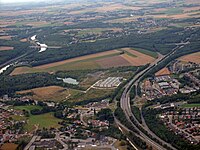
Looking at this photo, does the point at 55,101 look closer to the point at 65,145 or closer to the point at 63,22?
the point at 65,145

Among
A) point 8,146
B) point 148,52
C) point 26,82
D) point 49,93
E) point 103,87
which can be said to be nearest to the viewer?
point 8,146

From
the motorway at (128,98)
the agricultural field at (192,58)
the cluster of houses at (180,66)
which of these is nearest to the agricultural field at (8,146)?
the motorway at (128,98)

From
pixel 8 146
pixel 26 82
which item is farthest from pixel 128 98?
pixel 8 146

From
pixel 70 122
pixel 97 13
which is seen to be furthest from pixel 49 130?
pixel 97 13

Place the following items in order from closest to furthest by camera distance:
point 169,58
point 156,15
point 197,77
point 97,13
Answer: point 197,77 → point 169,58 → point 156,15 → point 97,13

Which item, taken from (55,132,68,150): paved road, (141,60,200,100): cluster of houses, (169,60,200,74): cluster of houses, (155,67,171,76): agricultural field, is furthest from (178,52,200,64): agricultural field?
(55,132,68,150): paved road

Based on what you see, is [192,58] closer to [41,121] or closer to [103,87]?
[103,87]
